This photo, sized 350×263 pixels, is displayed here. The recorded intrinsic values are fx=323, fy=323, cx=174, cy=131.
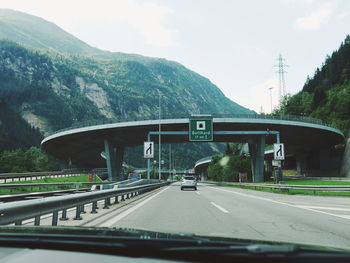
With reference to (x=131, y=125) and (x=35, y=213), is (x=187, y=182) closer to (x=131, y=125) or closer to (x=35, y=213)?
(x=131, y=125)

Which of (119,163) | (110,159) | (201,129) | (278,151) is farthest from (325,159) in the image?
(110,159)

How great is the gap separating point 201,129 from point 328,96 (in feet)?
242

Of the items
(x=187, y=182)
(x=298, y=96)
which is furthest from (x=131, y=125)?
(x=298, y=96)

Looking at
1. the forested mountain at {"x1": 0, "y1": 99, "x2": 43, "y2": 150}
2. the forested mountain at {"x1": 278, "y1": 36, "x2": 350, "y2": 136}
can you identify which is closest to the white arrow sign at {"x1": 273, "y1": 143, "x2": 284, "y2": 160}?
the forested mountain at {"x1": 278, "y1": 36, "x2": 350, "y2": 136}

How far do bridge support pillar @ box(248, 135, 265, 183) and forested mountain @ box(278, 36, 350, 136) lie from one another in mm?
35104

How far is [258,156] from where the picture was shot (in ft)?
160

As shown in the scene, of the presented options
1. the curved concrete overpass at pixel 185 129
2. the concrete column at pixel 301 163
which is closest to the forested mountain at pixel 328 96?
the concrete column at pixel 301 163

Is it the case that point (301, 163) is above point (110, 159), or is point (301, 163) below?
below

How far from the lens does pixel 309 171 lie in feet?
241

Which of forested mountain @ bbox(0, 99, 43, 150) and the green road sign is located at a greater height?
forested mountain @ bbox(0, 99, 43, 150)

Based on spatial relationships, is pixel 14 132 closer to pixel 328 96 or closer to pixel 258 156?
pixel 258 156

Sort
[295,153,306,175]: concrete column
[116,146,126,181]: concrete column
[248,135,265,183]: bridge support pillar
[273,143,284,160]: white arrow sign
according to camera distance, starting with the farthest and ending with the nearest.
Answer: [295,153,306,175]: concrete column < [116,146,126,181]: concrete column < [248,135,265,183]: bridge support pillar < [273,143,284,160]: white arrow sign

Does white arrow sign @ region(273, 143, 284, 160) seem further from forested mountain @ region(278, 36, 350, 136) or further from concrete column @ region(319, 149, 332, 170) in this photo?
forested mountain @ region(278, 36, 350, 136)

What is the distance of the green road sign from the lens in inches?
1613
